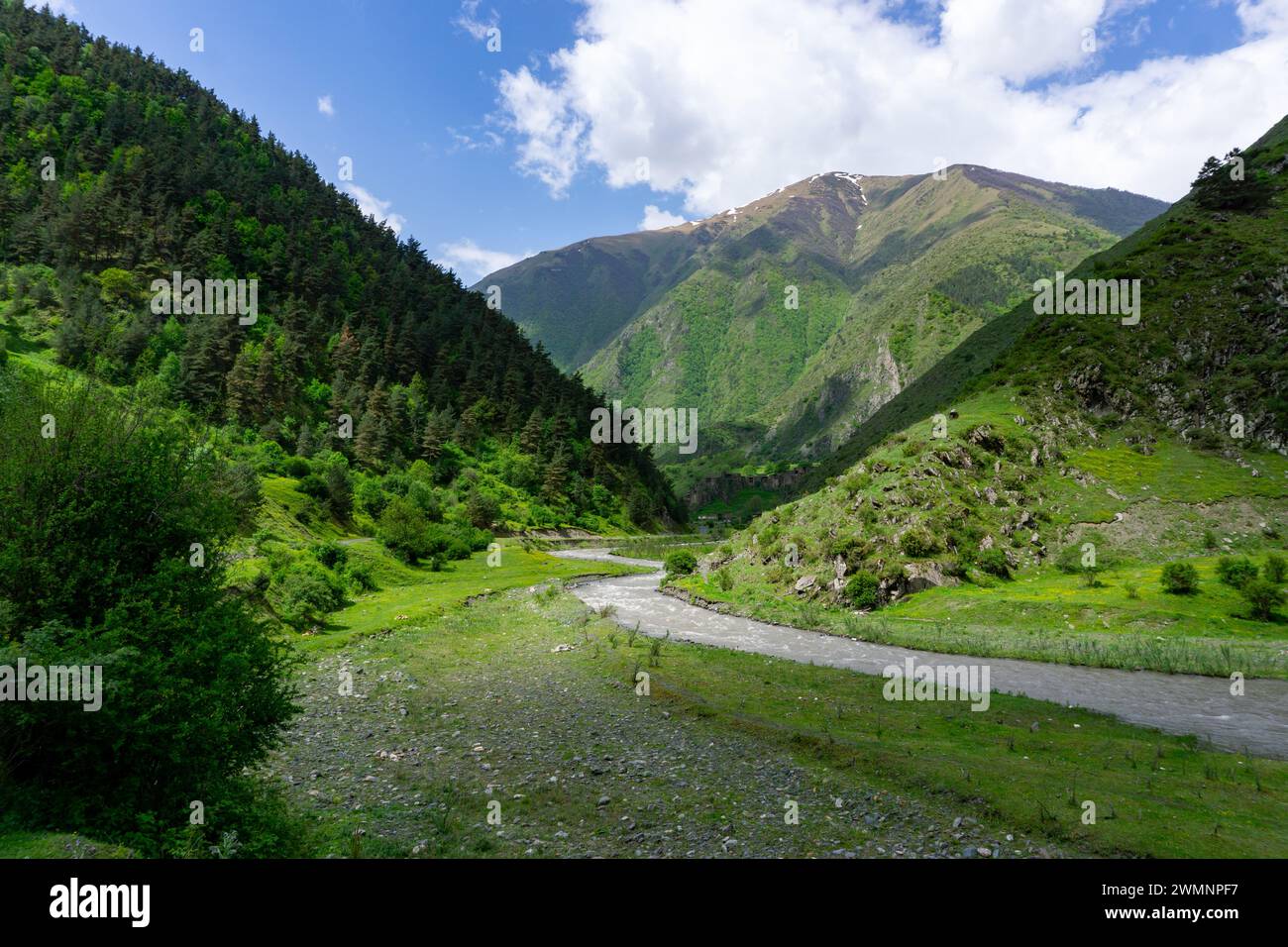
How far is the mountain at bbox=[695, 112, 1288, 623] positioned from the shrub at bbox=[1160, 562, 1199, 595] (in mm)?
1053

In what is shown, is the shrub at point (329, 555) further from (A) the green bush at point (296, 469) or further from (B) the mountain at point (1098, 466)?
(B) the mountain at point (1098, 466)

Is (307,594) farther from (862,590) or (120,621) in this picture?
(862,590)

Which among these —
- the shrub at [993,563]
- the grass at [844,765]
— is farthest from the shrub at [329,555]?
the shrub at [993,563]

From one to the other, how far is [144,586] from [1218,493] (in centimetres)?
7864

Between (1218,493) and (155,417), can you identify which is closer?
(155,417)

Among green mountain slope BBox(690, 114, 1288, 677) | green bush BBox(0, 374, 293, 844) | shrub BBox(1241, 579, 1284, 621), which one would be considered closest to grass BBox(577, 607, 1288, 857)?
green mountain slope BBox(690, 114, 1288, 677)

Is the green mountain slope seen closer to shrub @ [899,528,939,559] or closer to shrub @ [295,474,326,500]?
shrub @ [899,528,939,559]

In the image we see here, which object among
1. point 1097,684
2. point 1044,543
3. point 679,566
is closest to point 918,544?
point 1044,543

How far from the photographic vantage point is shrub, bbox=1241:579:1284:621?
36.2 meters

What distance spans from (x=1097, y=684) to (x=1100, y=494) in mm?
38052

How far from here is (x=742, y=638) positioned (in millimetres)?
42844

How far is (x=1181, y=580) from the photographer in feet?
130
